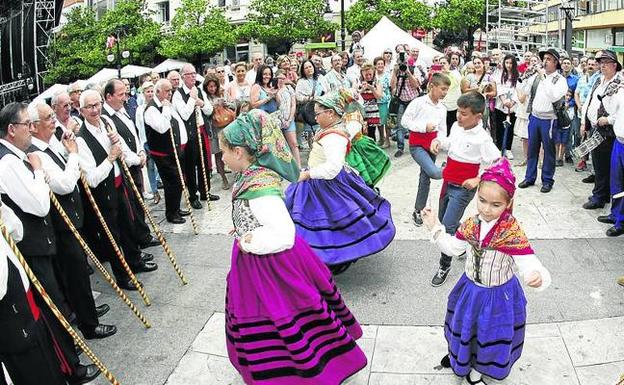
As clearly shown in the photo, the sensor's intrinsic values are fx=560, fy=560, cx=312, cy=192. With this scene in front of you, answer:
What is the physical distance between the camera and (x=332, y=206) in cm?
509

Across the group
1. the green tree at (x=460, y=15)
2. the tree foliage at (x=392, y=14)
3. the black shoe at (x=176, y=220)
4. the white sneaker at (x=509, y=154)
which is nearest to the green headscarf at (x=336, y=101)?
the black shoe at (x=176, y=220)

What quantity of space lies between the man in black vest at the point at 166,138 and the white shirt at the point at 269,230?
4.11 meters

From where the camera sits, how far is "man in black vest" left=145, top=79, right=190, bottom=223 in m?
7.02

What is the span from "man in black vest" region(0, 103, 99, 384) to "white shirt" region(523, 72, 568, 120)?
6.30m

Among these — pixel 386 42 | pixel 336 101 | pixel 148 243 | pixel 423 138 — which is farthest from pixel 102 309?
pixel 386 42

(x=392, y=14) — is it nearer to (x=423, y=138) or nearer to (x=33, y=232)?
(x=423, y=138)

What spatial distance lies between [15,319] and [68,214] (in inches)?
58.6

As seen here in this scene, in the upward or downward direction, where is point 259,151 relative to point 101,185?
upward

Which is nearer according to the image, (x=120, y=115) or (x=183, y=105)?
(x=120, y=115)

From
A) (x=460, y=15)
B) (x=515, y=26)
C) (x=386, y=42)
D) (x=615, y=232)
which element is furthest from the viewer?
(x=460, y=15)

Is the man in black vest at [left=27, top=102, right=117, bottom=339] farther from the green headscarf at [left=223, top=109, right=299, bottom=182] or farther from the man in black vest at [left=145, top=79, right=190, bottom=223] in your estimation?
the man in black vest at [left=145, top=79, right=190, bottom=223]

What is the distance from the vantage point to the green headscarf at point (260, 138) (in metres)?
3.33

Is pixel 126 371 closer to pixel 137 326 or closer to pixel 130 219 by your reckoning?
pixel 137 326

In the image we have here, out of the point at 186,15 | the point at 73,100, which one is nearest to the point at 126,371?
the point at 73,100
